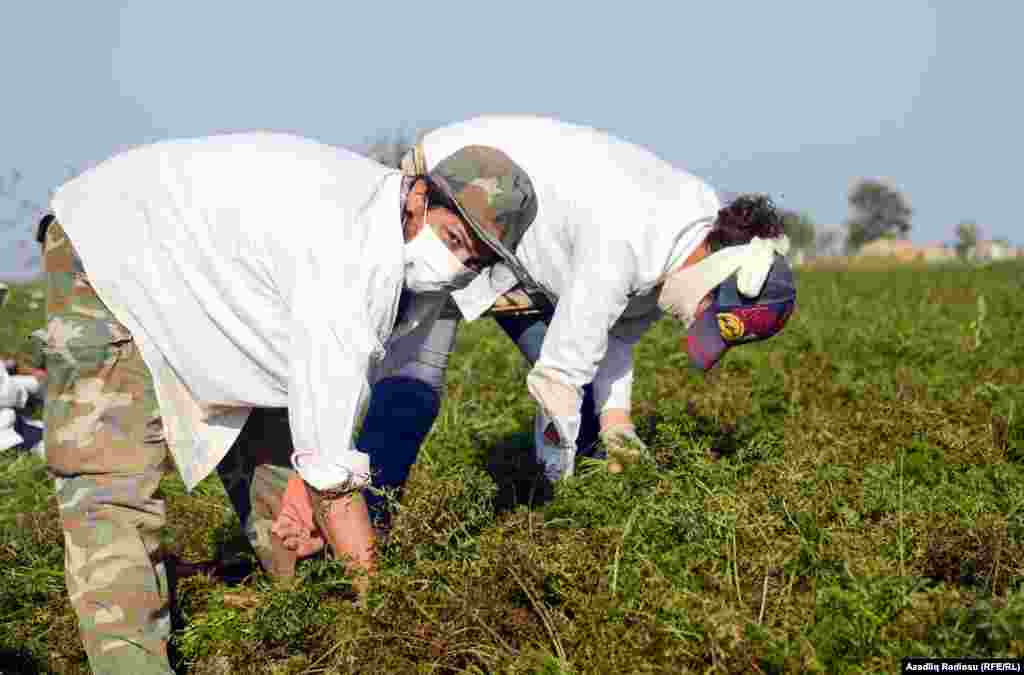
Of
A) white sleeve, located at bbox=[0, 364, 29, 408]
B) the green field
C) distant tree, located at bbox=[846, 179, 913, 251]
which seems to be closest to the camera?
the green field

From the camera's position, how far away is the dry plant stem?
304cm

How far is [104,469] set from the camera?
123 inches

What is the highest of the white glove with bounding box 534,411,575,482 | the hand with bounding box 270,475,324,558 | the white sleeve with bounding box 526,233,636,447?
the white sleeve with bounding box 526,233,636,447

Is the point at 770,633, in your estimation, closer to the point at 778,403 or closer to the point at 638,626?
the point at 638,626

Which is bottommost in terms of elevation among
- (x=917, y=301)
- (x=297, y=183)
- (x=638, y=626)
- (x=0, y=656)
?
(x=917, y=301)

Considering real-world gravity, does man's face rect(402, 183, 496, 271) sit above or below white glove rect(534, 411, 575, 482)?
above

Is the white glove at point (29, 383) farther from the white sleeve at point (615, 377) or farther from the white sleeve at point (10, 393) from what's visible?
the white sleeve at point (615, 377)

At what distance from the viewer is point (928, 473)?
430 centimetres

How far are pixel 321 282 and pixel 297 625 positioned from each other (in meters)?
0.96

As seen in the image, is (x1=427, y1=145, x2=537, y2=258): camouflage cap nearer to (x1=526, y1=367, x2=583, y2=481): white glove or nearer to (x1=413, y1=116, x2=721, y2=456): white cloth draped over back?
(x1=413, y1=116, x2=721, y2=456): white cloth draped over back

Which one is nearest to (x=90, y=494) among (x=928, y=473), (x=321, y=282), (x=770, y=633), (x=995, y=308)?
(x=321, y=282)

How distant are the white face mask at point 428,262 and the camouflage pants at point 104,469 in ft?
2.58

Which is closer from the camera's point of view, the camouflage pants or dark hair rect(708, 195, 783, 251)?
the camouflage pants

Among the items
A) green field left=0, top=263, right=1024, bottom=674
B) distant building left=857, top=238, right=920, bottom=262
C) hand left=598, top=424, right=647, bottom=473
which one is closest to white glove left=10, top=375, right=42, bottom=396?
green field left=0, top=263, right=1024, bottom=674
